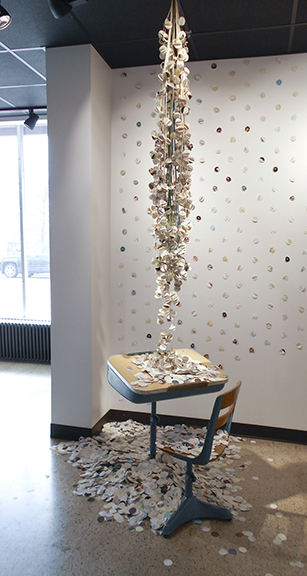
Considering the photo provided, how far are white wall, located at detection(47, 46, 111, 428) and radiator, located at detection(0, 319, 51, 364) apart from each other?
6.93 feet

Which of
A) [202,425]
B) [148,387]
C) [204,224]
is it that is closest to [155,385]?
[148,387]

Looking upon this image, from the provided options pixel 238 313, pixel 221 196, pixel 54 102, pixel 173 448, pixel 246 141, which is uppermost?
pixel 54 102

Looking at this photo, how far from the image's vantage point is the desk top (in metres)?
2.14

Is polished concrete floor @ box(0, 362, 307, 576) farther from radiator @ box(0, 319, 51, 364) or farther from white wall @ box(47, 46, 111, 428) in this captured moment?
radiator @ box(0, 319, 51, 364)

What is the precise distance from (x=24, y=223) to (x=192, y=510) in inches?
170

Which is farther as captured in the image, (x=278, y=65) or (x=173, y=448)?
(x=278, y=65)

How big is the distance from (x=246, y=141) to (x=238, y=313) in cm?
136

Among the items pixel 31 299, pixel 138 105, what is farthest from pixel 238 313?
pixel 31 299

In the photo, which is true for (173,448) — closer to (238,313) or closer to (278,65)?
(238,313)

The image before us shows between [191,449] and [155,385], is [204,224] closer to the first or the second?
[155,385]

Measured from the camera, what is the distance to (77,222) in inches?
121

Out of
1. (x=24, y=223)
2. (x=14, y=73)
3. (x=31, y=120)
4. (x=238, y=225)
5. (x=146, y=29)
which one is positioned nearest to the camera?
(x=146, y=29)

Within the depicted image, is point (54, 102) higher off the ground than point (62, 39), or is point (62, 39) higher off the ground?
point (62, 39)

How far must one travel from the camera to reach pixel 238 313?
3.27m
